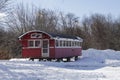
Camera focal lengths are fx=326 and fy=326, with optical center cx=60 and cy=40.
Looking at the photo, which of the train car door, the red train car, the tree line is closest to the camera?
the red train car

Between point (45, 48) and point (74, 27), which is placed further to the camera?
point (74, 27)

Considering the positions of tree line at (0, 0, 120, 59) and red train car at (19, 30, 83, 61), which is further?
tree line at (0, 0, 120, 59)

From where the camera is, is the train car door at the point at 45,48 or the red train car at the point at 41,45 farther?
the train car door at the point at 45,48

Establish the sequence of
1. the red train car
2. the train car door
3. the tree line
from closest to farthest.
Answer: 1. the red train car
2. the train car door
3. the tree line

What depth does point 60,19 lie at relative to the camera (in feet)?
253

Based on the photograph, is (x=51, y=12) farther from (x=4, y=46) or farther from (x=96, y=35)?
(x=4, y=46)

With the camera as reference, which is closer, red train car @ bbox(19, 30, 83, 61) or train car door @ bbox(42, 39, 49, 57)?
red train car @ bbox(19, 30, 83, 61)

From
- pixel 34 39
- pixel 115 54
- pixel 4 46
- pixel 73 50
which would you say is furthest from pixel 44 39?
pixel 115 54

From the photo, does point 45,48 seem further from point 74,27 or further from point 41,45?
point 74,27

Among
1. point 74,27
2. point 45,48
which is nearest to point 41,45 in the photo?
point 45,48

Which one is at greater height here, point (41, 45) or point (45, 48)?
point (41, 45)

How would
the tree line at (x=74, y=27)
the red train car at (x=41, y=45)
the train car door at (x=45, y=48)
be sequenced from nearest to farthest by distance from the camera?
the red train car at (x=41, y=45), the train car door at (x=45, y=48), the tree line at (x=74, y=27)

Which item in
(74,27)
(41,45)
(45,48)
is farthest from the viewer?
(74,27)

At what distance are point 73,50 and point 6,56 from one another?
28.9ft
